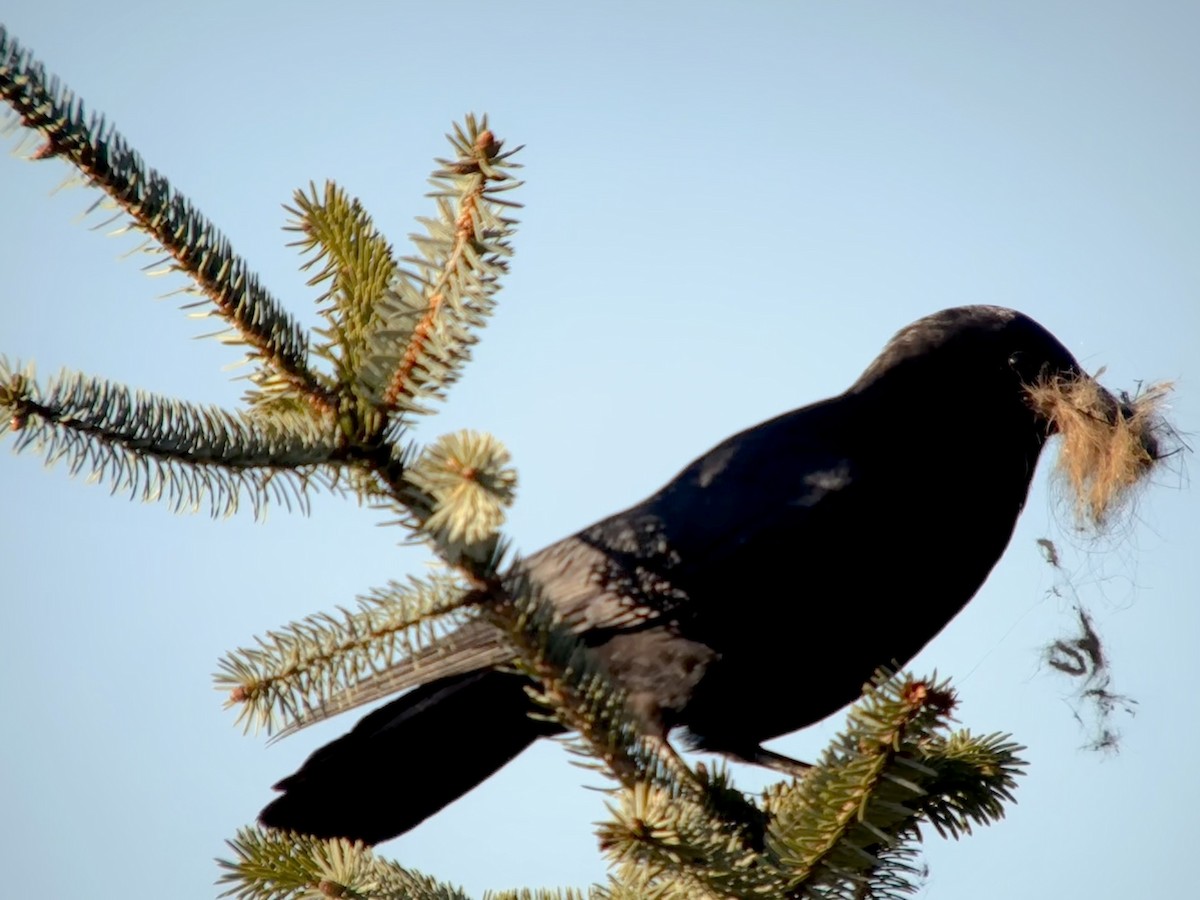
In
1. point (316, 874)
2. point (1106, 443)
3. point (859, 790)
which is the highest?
point (1106, 443)

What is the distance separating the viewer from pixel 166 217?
1854mm

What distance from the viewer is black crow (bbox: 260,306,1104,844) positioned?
3.75m

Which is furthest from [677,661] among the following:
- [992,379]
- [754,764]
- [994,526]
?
[992,379]

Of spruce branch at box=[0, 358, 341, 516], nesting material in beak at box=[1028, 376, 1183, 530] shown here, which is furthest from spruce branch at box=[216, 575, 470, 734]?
nesting material in beak at box=[1028, 376, 1183, 530]

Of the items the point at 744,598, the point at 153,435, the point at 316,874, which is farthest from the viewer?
the point at 744,598

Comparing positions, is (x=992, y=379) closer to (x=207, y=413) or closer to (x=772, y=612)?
(x=772, y=612)

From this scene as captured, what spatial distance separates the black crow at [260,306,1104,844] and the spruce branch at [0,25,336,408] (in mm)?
1704

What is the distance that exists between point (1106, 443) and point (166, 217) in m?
3.06

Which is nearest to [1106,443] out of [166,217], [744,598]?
[744,598]

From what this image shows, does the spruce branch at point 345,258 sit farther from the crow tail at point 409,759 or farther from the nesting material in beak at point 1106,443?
the nesting material in beak at point 1106,443

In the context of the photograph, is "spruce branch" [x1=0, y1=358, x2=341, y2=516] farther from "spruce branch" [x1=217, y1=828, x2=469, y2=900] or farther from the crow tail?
the crow tail

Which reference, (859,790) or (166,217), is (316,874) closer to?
(859,790)

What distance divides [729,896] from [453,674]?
175 cm

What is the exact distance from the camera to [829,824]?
210 cm
